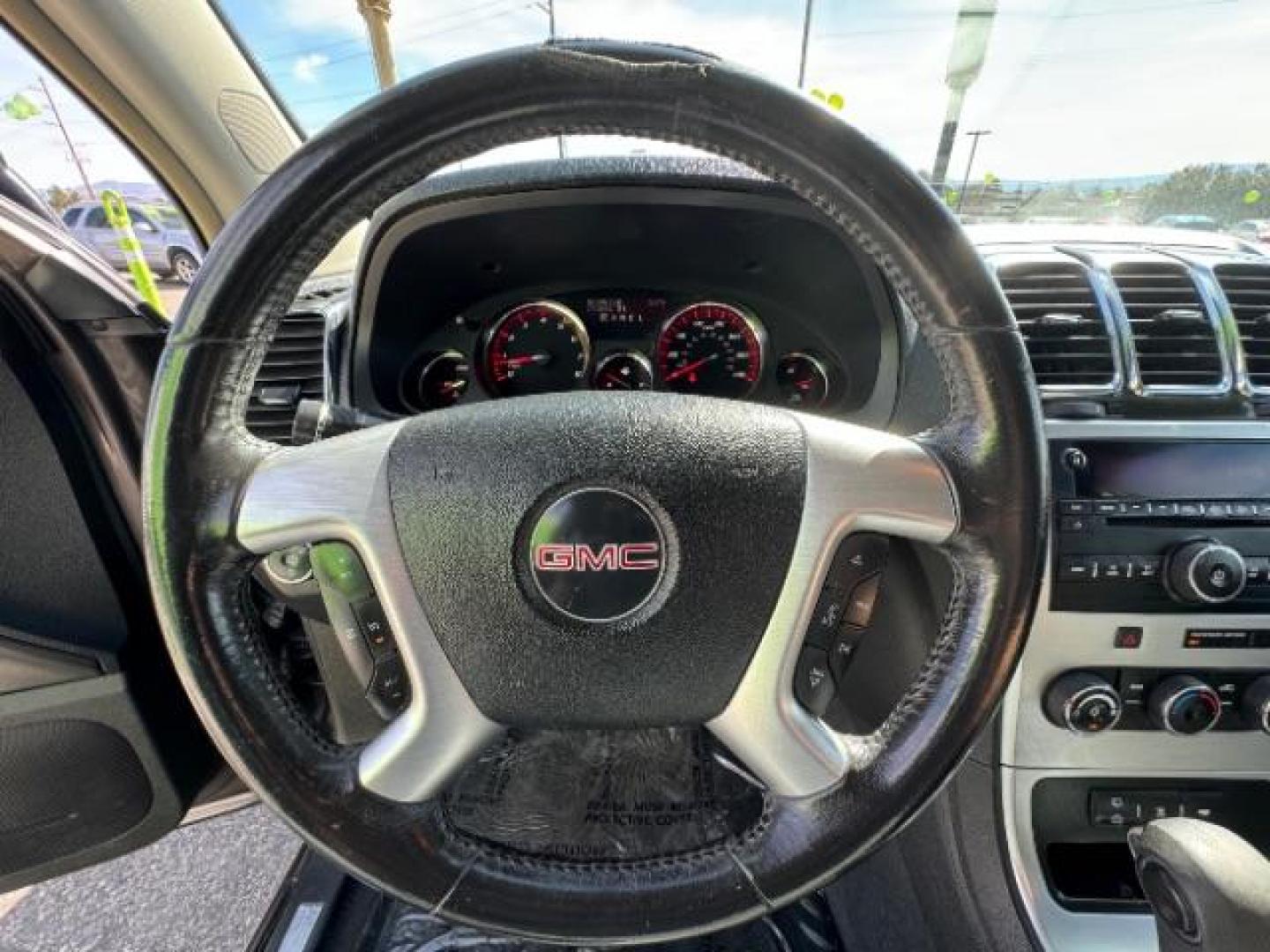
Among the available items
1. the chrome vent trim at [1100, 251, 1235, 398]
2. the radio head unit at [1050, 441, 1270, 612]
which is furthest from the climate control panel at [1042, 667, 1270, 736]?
the chrome vent trim at [1100, 251, 1235, 398]

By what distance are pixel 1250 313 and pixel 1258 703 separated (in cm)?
67

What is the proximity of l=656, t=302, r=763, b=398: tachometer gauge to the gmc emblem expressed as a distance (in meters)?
1.04

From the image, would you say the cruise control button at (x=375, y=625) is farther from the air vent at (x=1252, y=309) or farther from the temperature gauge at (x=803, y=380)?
the air vent at (x=1252, y=309)

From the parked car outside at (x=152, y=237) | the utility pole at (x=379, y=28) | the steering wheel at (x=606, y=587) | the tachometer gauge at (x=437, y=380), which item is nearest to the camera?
the steering wheel at (x=606, y=587)

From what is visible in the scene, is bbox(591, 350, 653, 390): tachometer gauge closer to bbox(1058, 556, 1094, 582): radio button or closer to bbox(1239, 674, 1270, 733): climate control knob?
bbox(1058, 556, 1094, 582): radio button

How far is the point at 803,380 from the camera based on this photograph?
1.76 metres

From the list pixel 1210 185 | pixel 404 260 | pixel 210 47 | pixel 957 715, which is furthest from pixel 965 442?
pixel 210 47

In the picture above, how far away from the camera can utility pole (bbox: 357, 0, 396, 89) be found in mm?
2098

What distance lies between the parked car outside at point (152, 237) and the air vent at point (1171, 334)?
4.71 feet

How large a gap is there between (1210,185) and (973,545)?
5.17 feet

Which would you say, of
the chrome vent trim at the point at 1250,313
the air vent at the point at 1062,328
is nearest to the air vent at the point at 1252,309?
the chrome vent trim at the point at 1250,313

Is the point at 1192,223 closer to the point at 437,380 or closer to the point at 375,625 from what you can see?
the point at 437,380

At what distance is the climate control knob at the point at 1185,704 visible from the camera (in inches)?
51.2

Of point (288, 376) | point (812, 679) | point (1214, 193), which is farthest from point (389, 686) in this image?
point (1214, 193)
